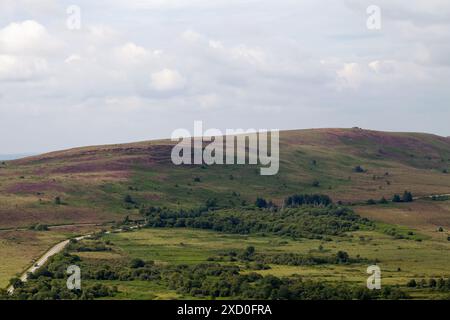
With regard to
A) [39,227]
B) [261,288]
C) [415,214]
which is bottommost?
[261,288]

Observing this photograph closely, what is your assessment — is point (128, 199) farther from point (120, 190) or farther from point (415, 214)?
point (415, 214)

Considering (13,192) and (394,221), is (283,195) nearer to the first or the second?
(394,221)

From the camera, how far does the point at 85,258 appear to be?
10275cm

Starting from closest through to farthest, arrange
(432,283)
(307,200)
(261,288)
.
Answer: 1. (261,288)
2. (432,283)
3. (307,200)

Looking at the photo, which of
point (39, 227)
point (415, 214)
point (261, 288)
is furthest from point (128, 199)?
point (261, 288)

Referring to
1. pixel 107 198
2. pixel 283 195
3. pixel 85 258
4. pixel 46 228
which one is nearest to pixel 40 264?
pixel 85 258

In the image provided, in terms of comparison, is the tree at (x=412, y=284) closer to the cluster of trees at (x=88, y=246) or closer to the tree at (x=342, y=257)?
the tree at (x=342, y=257)

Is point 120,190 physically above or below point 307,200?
above

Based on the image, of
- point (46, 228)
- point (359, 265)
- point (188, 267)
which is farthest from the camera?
point (46, 228)

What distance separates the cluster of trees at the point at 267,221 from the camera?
141 metres

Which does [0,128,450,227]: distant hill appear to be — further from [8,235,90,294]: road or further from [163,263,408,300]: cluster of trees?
[163,263,408,300]: cluster of trees

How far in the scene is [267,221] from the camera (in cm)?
14962
